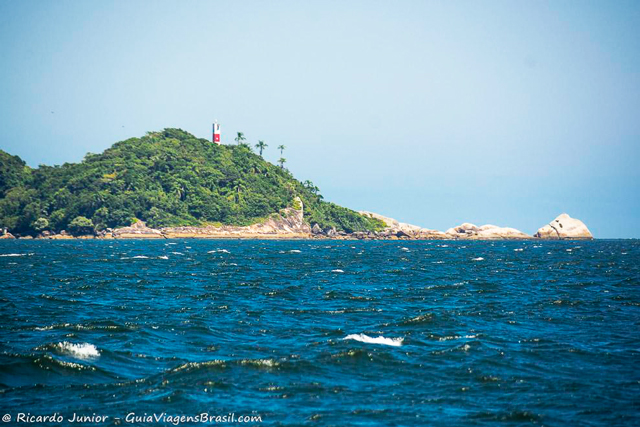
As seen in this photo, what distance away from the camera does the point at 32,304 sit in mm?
31859

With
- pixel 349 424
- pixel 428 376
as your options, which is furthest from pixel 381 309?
pixel 349 424

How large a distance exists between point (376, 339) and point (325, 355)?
11.3ft

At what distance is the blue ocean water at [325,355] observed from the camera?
15359 mm

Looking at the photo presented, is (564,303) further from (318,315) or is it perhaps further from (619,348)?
(318,315)

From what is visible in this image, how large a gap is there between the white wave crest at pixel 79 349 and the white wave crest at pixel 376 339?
31.8 ft

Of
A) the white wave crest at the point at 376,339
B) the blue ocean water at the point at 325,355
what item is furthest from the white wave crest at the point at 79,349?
the white wave crest at the point at 376,339

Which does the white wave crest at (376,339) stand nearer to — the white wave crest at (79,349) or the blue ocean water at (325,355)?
the blue ocean water at (325,355)

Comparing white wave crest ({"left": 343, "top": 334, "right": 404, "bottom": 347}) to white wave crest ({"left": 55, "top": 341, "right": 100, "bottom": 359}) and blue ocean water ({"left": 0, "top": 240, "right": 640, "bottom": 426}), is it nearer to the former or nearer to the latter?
blue ocean water ({"left": 0, "top": 240, "right": 640, "bottom": 426})

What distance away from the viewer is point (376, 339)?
23.4 meters

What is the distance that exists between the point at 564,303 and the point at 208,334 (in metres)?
21.9

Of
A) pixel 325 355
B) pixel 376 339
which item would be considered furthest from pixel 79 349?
pixel 376 339

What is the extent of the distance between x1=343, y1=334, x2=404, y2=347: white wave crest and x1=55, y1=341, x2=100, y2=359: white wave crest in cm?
968

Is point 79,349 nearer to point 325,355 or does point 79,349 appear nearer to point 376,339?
point 325,355

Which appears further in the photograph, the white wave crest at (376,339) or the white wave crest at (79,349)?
the white wave crest at (376,339)
